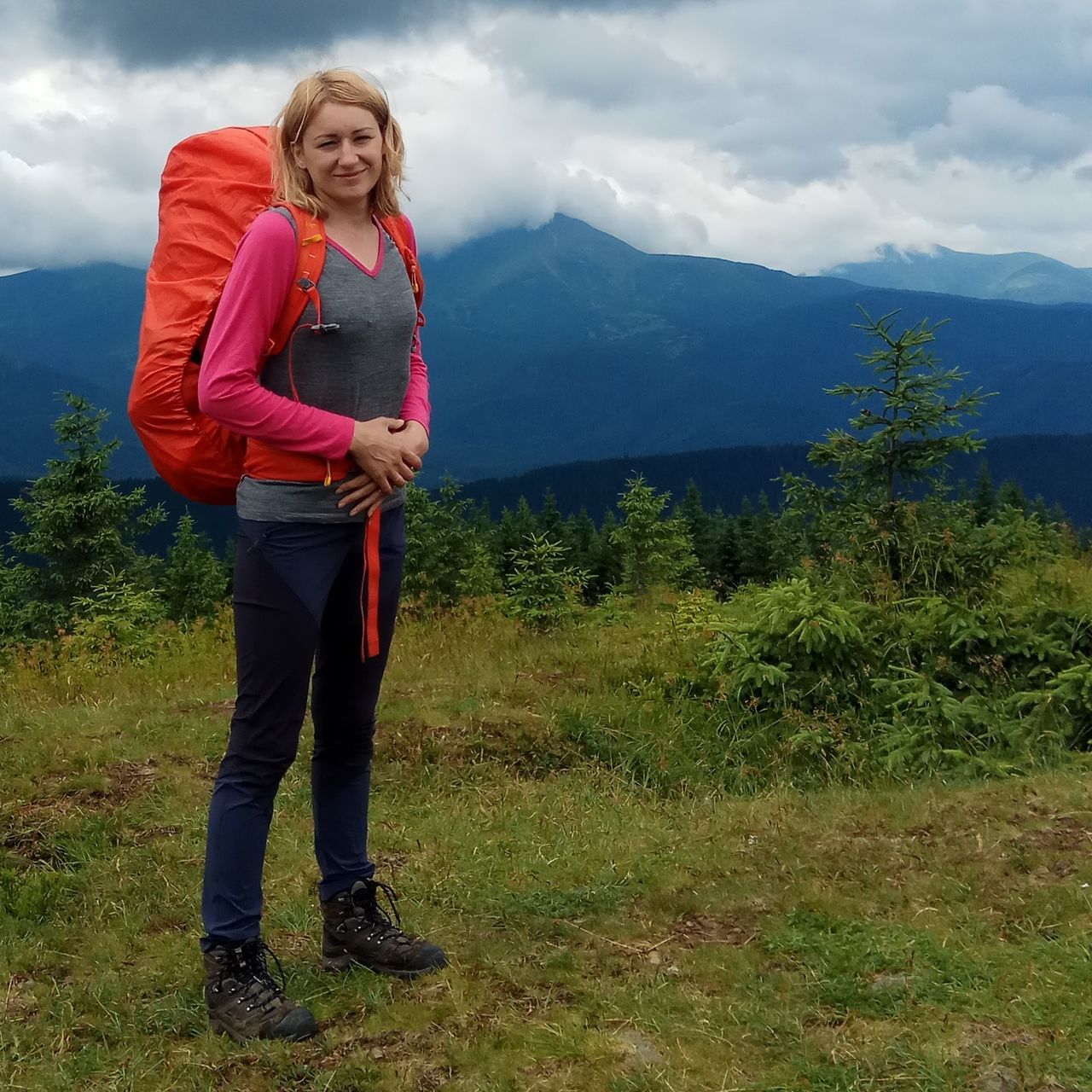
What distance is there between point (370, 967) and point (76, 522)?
34631 mm

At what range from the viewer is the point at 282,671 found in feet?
A: 10.5

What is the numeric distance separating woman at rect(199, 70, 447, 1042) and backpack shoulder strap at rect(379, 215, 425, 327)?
3cm

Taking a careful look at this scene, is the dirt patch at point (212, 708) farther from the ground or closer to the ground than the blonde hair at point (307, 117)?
closer to the ground

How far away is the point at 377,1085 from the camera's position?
310cm

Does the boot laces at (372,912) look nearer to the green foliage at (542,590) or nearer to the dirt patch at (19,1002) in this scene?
the dirt patch at (19,1002)

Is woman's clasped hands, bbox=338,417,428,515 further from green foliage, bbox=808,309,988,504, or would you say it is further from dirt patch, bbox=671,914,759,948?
green foliage, bbox=808,309,988,504

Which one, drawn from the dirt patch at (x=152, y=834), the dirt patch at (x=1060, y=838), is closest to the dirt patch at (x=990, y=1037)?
the dirt patch at (x=1060, y=838)

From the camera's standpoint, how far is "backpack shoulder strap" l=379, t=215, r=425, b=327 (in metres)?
3.38

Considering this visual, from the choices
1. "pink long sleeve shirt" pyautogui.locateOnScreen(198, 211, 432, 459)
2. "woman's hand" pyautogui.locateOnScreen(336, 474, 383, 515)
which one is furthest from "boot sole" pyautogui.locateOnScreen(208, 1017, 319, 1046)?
"pink long sleeve shirt" pyautogui.locateOnScreen(198, 211, 432, 459)

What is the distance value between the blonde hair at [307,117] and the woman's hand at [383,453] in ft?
2.14

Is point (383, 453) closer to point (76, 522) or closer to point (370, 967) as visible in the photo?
point (370, 967)

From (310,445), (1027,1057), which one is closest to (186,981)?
(310,445)

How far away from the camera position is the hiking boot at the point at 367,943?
3.71 m

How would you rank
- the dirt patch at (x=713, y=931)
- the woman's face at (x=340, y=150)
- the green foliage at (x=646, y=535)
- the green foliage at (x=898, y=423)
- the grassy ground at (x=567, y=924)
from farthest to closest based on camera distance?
1. the green foliage at (x=646, y=535)
2. the green foliage at (x=898, y=423)
3. the dirt patch at (x=713, y=931)
4. the grassy ground at (x=567, y=924)
5. the woman's face at (x=340, y=150)
